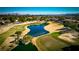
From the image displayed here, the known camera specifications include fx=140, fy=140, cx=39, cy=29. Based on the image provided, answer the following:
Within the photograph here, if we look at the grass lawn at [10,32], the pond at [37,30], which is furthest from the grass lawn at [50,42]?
the grass lawn at [10,32]

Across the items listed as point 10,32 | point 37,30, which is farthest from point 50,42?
point 10,32

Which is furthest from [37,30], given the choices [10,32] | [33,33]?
[10,32]

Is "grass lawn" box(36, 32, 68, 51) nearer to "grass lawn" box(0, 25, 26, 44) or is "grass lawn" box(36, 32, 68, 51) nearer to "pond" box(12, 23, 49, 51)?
"pond" box(12, 23, 49, 51)

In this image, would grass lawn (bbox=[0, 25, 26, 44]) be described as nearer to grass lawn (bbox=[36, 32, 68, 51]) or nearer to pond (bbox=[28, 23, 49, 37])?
pond (bbox=[28, 23, 49, 37])

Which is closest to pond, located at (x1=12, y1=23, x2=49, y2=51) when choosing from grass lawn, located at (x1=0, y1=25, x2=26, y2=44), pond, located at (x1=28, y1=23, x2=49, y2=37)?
pond, located at (x1=28, y1=23, x2=49, y2=37)

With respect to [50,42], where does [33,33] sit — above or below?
above

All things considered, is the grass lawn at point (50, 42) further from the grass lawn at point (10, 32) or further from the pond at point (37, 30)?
the grass lawn at point (10, 32)

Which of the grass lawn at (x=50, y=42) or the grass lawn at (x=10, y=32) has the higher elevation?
the grass lawn at (x=10, y=32)

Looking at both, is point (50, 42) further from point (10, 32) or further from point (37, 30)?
point (10, 32)

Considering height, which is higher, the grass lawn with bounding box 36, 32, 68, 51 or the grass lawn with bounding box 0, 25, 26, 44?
the grass lawn with bounding box 0, 25, 26, 44

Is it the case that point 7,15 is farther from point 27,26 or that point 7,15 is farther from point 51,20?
point 51,20

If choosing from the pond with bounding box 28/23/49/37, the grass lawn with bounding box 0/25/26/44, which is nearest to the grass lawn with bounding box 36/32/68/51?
the pond with bounding box 28/23/49/37

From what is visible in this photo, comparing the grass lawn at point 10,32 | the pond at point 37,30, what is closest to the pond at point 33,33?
the pond at point 37,30
